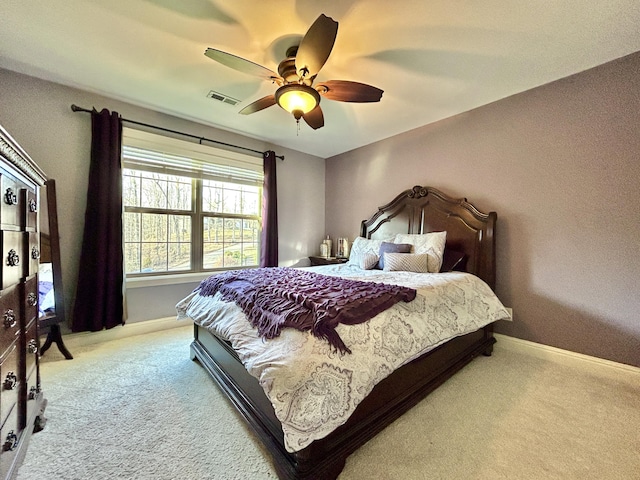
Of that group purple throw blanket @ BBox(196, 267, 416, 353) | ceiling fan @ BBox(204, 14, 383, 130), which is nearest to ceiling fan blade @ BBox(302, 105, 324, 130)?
ceiling fan @ BBox(204, 14, 383, 130)

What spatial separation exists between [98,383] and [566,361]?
3.79 meters

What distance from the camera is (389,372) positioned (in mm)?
1345

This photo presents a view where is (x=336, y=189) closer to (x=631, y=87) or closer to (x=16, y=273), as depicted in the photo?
(x=631, y=87)

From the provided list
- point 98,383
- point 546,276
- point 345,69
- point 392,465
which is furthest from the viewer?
point 546,276

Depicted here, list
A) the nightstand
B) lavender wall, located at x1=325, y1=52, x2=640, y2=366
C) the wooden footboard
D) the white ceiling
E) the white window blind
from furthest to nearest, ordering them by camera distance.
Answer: the nightstand → the white window blind → lavender wall, located at x1=325, y1=52, x2=640, y2=366 → the white ceiling → the wooden footboard

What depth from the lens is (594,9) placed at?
161 centimetres

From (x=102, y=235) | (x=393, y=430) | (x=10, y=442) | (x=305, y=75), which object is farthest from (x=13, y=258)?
(x=393, y=430)

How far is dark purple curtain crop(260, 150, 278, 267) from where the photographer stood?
3744 mm

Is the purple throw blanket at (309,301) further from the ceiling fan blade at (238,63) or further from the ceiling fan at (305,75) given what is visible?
the ceiling fan blade at (238,63)

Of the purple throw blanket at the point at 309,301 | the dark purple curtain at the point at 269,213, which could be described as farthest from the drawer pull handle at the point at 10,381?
the dark purple curtain at the point at 269,213

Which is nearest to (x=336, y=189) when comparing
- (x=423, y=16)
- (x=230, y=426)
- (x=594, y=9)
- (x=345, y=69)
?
(x=345, y=69)

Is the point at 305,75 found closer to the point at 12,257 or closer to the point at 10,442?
the point at 12,257

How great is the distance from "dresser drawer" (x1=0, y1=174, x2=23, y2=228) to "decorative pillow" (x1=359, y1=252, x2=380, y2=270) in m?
2.61

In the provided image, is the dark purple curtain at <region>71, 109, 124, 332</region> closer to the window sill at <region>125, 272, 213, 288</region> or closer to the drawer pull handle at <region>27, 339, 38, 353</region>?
the window sill at <region>125, 272, 213, 288</region>
